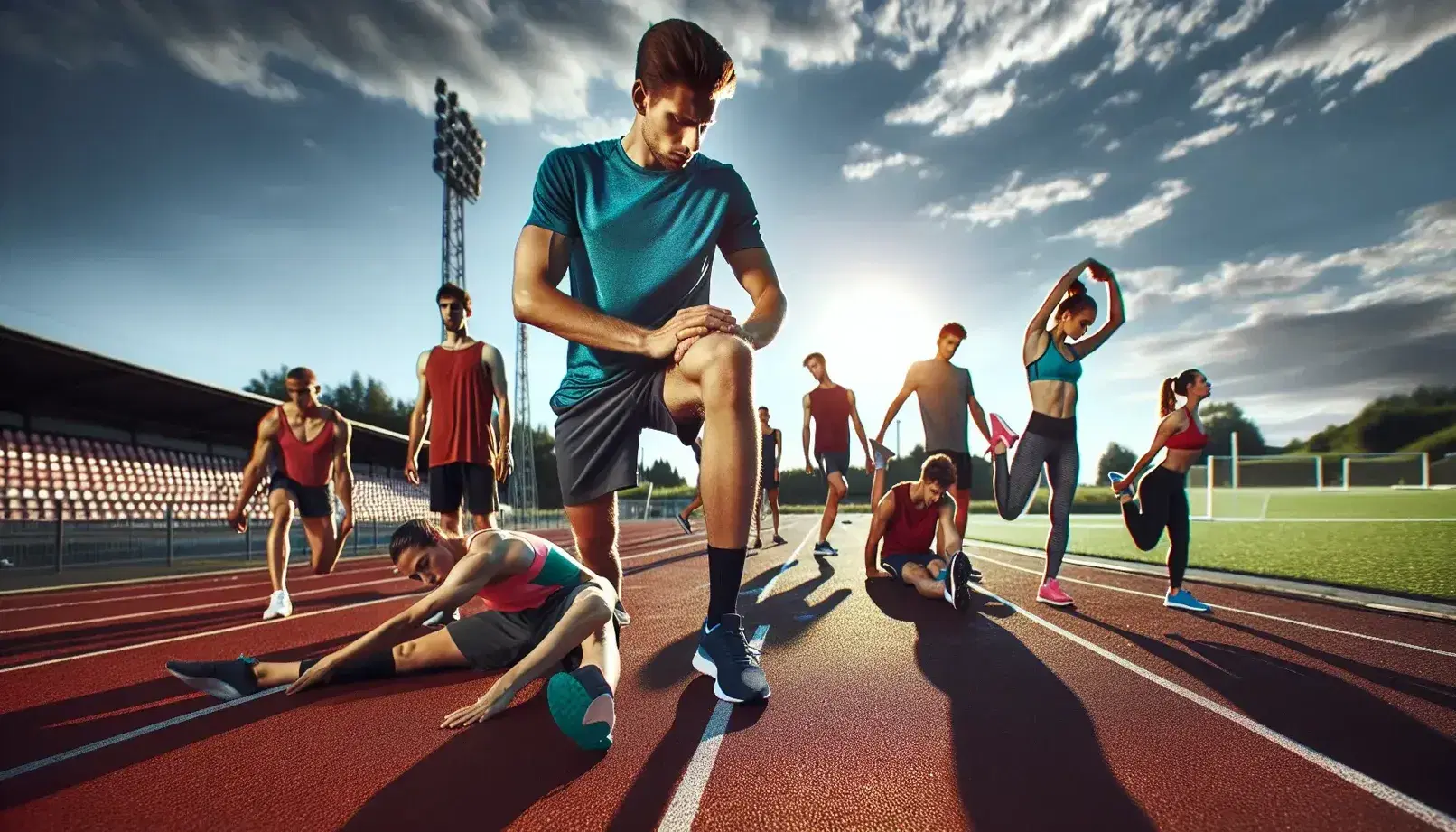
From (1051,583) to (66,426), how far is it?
14.5m

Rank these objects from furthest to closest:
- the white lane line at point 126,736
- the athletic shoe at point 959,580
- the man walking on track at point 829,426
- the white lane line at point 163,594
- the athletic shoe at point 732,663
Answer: the man walking on track at point 829,426
the white lane line at point 163,594
the athletic shoe at point 959,580
the athletic shoe at point 732,663
the white lane line at point 126,736

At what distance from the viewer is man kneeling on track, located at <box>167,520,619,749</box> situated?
2.19 m

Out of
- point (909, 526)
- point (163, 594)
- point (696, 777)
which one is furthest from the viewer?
point (163, 594)

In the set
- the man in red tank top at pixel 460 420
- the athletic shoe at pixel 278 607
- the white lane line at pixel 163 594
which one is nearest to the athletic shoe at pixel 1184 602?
the man in red tank top at pixel 460 420

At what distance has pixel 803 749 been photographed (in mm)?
1789

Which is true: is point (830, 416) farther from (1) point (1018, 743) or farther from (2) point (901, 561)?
(1) point (1018, 743)

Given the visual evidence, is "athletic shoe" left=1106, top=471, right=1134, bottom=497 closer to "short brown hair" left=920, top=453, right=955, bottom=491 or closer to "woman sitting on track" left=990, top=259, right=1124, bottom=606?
"woman sitting on track" left=990, top=259, right=1124, bottom=606

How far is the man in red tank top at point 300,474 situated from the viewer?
463 cm

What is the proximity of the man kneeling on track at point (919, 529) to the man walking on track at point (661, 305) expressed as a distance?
293 centimetres

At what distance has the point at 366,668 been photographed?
2592 mm

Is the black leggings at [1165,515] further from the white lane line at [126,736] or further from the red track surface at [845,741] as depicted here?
the white lane line at [126,736]

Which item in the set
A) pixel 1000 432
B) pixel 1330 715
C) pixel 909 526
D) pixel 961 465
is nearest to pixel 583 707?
pixel 1330 715

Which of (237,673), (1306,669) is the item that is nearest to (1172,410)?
(1306,669)

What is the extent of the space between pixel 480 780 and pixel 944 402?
5205 mm
